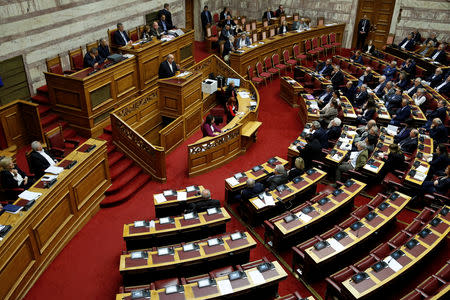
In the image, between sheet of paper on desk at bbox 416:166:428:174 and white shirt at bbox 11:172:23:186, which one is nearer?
white shirt at bbox 11:172:23:186

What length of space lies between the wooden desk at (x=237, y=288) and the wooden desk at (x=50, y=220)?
178 cm

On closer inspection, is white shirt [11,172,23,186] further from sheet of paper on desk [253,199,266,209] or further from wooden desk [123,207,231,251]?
sheet of paper on desk [253,199,266,209]

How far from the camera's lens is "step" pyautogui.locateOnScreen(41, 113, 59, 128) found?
881 centimetres

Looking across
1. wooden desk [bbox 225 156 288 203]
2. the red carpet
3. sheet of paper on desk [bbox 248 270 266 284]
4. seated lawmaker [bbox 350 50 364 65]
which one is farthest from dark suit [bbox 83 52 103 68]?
seated lawmaker [bbox 350 50 364 65]

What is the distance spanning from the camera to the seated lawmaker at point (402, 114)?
1013 cm

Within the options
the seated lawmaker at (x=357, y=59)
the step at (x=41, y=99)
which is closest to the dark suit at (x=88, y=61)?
the step at (x=41, y=99)

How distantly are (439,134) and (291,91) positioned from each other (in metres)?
4.67

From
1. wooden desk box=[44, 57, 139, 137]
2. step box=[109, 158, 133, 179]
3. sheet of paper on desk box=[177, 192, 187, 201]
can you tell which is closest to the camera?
sheet of paper on desk box=[177, 192, 187, 201]

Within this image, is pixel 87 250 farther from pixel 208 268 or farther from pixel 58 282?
pixel 208 268

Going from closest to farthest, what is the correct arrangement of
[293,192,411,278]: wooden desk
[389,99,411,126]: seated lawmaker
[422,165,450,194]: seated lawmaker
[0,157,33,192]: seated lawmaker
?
[293,192,411,278]: wooden desk, [0,157,33,192]: seated lawmaker, [422,165,450,194]: seated lawmaker, [389,99,411,126]: seated lawmaker

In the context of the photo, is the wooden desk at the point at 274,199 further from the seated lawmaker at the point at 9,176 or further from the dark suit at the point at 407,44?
the dark suit at the point at 407,44

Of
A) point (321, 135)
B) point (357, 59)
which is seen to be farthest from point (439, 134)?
point (357, 59)

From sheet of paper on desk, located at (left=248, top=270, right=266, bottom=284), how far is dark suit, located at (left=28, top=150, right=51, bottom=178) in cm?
417

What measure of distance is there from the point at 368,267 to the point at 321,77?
8370 millimetres
